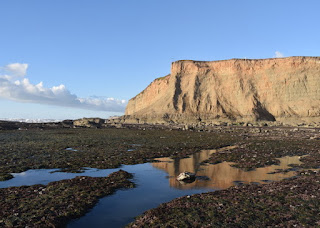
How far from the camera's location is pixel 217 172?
18516 mm

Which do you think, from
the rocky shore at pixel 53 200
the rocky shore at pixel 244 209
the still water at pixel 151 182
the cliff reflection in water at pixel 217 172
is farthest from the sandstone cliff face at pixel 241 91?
the rocky shore at pixel 53 200

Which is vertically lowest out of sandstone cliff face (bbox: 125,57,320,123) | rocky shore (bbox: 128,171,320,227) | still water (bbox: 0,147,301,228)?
still water (bbox: 0,147,301,228)

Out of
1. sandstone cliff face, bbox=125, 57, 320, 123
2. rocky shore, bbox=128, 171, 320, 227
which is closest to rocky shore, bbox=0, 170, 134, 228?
rocky shore, bbox=128, 171, 320, 227

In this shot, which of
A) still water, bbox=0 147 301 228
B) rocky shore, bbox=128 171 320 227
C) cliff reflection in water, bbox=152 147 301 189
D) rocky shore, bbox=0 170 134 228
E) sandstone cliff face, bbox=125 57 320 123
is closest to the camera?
rocky shore, bbox=128 171 320 227

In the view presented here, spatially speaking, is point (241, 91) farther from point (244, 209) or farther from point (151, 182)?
point (244, 209)

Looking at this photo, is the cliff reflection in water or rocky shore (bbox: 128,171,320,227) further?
the cliff reflection in water

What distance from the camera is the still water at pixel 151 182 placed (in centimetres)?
1045

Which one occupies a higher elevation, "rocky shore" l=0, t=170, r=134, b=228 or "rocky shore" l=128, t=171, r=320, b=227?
"rocky shore" l=128, t=171, r=320, b=227

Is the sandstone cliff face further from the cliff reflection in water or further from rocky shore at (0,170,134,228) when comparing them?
rocky shore at (0,170,134,228)

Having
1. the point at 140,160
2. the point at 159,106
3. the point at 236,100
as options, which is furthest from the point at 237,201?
the point at 159,106

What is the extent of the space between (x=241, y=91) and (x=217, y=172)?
99.0 meters

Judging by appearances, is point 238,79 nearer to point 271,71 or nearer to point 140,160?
point 271,71

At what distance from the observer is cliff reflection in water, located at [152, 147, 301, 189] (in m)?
15.4

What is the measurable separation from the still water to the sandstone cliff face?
281 feet
